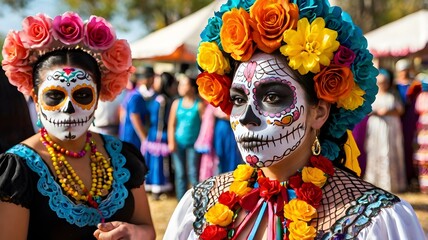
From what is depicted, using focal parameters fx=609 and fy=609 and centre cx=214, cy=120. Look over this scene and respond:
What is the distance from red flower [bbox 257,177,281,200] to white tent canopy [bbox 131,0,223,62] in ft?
24.4

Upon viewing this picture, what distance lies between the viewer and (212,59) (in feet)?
7.77

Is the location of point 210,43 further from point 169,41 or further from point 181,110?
point 169,41

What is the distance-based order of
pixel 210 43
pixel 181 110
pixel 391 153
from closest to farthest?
pixel 210 43, pixel 181 110, pixel 391 153

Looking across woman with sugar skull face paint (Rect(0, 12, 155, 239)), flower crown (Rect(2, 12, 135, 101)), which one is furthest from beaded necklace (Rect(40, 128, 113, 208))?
flower crown (Rect(2, 12, 135, 101))

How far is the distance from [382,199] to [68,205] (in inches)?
59.3

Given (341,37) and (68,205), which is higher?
(341,37)

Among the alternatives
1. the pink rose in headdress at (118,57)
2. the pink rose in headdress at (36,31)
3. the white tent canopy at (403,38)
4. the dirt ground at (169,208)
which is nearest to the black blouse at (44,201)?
the pink rose in headdress at (36,31)

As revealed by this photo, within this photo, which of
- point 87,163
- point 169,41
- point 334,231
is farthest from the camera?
point 169,41

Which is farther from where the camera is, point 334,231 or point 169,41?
point 169,41

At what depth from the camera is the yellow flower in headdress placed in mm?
2191

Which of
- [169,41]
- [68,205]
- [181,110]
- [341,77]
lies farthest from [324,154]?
[169,41]

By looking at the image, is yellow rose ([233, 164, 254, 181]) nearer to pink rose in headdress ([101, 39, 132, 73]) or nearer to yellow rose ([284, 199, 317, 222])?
yellow rose ([284, 199, 317, 222])

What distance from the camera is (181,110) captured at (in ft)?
24.5

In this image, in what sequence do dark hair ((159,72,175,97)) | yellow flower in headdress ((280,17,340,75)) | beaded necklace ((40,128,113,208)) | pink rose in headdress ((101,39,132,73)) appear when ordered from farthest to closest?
dark hair ((159,72,175,97))
pink rose in headdress ((101,39,132,73))
beaded necklace ((40,128,113,208))
yellow flower in headdress ((280,17,340,75))
